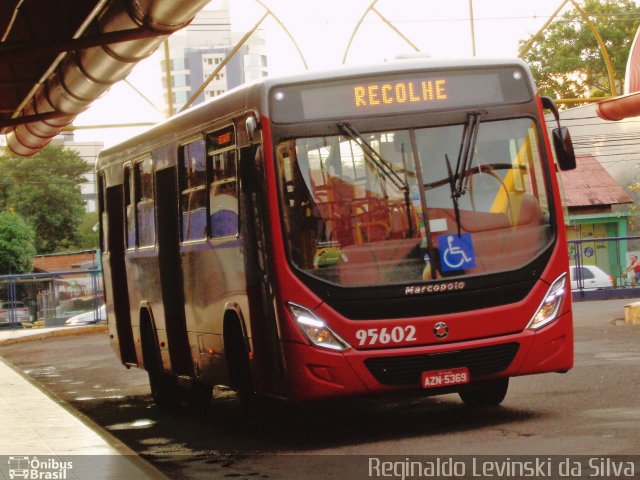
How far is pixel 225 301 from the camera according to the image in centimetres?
1219

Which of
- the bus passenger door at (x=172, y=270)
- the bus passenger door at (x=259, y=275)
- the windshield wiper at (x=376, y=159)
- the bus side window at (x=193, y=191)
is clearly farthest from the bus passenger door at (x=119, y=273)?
the windshield wiper at (x=376, y=159)

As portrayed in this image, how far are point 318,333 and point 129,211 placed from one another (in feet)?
18.2

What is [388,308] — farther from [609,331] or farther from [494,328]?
[609,331]

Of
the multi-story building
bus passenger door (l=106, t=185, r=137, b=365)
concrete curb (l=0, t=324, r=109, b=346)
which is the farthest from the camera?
the multi-story building

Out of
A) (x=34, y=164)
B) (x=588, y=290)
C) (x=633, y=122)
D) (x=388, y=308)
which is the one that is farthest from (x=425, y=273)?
(x=34, y=164)

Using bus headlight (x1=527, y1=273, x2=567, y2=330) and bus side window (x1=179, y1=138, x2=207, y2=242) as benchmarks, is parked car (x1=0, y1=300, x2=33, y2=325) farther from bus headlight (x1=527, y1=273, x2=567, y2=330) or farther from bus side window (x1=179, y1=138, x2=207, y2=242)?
bus headlight (x1=527, y1=273, x2=567, y2=330)

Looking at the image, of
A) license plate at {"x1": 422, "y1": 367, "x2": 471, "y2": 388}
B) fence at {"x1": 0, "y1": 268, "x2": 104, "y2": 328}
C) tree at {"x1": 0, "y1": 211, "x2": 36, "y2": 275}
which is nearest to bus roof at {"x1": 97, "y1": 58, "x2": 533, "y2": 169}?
license plate at {"x1": 422, "y1": 367, "x2": 471, "y2": 388}

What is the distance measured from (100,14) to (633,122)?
142 ft

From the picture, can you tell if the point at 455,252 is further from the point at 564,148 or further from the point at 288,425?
the point at 288,425

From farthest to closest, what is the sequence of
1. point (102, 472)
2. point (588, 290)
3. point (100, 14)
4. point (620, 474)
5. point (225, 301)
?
point (588, 290), point (100, 14), point (225, 301), point (102, 472), point (620, 474)

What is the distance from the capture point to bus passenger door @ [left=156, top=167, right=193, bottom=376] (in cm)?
1372

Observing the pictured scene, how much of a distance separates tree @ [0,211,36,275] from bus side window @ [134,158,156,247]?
54024mm

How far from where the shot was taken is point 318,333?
10.7 m

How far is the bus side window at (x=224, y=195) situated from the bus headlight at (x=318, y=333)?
1.27 metres
